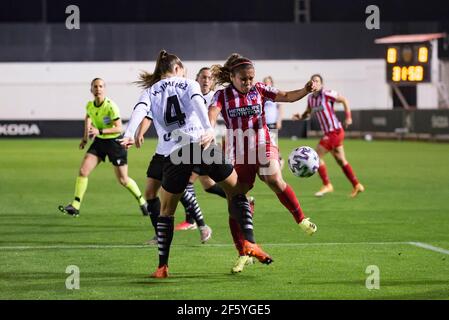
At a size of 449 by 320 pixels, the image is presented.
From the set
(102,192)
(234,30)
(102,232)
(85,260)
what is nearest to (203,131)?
(85,260)

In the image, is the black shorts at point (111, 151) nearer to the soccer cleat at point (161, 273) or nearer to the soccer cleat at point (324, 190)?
A: the soccer cleat at point (324, 190)

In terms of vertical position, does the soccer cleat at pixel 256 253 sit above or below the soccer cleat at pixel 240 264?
above

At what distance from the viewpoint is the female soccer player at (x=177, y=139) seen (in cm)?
952

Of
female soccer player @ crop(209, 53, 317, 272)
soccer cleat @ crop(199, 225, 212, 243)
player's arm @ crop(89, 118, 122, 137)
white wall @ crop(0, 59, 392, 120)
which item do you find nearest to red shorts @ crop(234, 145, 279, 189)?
female soccer player @ crop(209, 53, 317, 272)

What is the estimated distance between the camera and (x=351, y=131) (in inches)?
1847

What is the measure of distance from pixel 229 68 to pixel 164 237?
6.33 feet

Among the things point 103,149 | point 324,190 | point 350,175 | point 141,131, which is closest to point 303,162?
point 141,131

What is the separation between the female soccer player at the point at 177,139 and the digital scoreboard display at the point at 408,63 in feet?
104

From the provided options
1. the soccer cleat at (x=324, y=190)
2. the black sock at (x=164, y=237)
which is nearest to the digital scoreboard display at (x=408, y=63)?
the soccer cleat at (x=324, y=190)

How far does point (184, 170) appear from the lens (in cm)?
955

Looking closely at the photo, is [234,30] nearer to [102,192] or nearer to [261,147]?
[102,192]

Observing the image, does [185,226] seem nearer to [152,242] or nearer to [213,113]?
[152,242]

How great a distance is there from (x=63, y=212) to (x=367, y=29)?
38.2m
